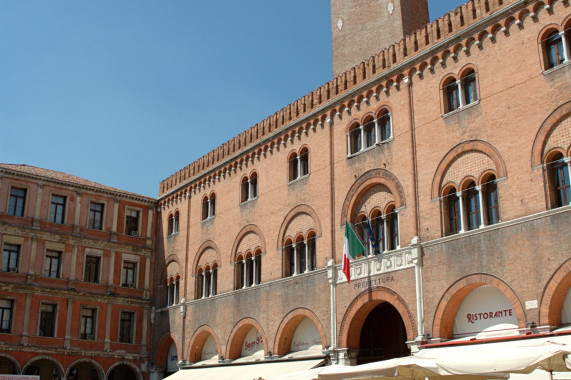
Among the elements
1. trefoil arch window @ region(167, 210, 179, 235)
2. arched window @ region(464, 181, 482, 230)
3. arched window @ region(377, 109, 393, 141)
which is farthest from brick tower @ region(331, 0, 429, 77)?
trefoil arch window @ region(167, 210, 179, 235)

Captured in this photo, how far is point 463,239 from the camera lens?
1748 centimetres

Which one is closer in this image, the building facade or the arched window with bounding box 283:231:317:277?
the arched window with bounding box 283:231:317:277

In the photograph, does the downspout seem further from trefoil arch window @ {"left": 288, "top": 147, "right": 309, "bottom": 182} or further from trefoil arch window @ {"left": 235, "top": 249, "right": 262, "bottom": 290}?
trefoil arch window @ {"left": 235, "top": 249, "right": 262, "bottom": 290}

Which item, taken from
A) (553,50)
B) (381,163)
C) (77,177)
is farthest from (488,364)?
(77,177)

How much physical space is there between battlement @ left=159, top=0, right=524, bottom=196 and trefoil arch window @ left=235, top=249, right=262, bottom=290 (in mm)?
4501

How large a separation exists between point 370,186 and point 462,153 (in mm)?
3622

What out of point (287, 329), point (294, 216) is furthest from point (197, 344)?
point (294, 216)

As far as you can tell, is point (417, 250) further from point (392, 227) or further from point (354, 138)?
point (354, 138)

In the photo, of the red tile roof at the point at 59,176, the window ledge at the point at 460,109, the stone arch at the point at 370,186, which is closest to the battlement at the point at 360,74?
the window ledge at the point at 460,109

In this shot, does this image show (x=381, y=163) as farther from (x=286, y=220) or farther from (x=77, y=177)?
(x=77, y=177)

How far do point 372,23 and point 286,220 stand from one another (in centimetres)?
885

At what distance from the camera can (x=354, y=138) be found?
2205 cm

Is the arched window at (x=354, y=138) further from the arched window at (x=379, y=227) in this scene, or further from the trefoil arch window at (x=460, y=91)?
the trefoil arch window at (x=460, y=91)

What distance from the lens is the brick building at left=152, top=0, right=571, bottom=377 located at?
16.2 meters
